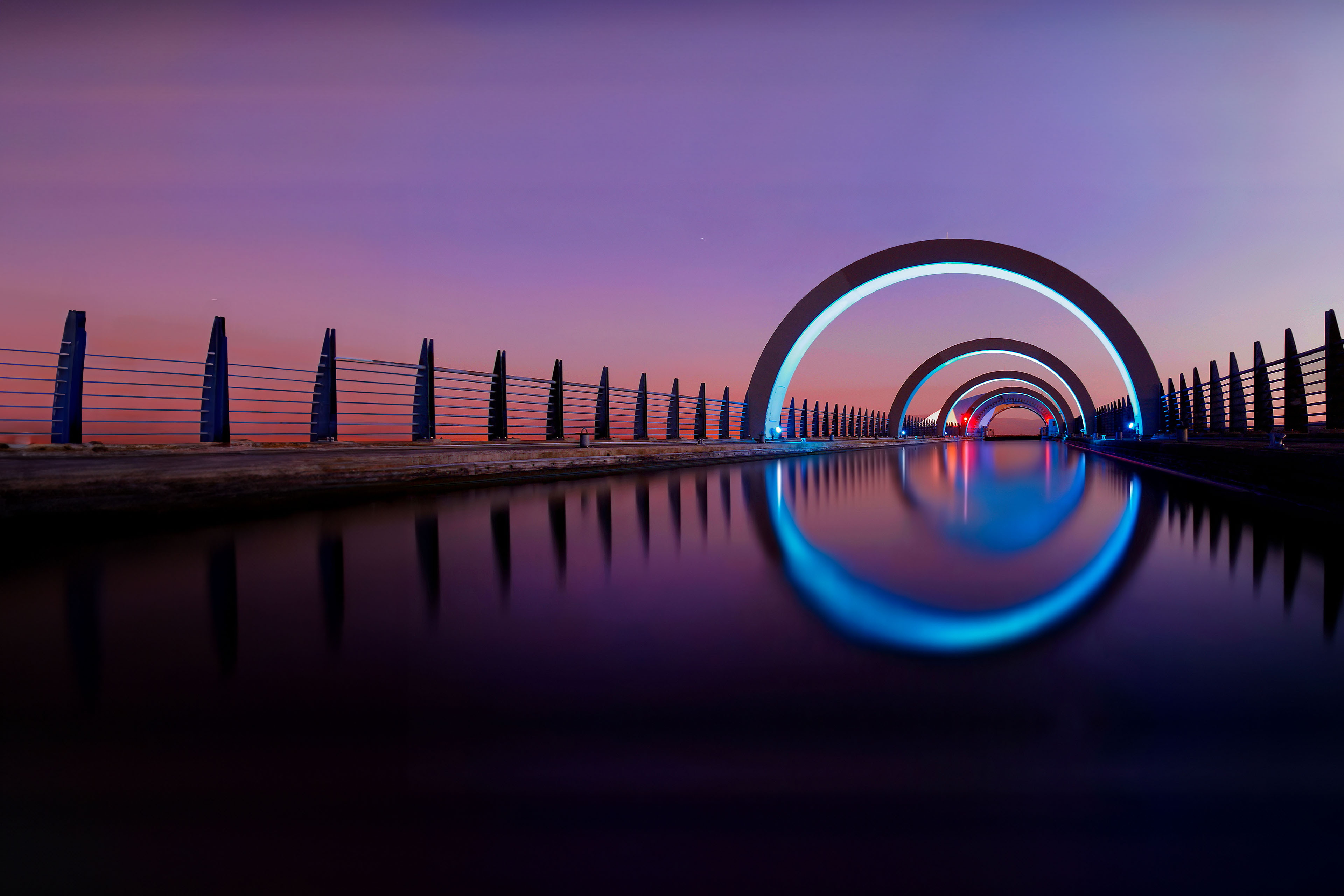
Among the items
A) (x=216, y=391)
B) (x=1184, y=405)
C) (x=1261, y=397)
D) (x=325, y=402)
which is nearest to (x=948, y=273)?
(x=1184, y=405)

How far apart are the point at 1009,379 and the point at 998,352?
8.84 meters

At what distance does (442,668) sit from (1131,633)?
1.50 metres

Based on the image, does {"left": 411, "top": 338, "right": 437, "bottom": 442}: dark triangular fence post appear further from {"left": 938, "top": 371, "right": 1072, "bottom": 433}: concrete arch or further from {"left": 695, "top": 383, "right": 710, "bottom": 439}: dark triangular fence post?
{"left": 938, "top": 371, "right": 1072, "bottom": 433}: concrete arch

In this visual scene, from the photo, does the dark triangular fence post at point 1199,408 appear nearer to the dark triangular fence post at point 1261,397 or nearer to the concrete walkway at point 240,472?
the dark triangular fence post at point 1261,397

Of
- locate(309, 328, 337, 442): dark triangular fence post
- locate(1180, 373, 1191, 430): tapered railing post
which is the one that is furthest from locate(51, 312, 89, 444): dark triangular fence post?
locate(1180, 373, 1191, 430): tapered railing post

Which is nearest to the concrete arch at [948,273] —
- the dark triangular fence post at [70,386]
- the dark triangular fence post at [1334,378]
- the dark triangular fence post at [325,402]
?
the dark triangular fence post at [1334,378]

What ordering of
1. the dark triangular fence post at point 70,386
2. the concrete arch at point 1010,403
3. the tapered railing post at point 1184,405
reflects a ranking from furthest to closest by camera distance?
the concrete arch at point 1010,403 → the tapered railing post at point 1184,405 → the dark triangular fence post at point 70,386

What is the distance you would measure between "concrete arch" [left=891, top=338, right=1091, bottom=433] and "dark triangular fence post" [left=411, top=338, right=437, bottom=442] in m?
28.9

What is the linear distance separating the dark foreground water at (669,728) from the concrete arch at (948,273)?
50.7ft

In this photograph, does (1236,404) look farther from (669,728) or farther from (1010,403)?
(1010,403)

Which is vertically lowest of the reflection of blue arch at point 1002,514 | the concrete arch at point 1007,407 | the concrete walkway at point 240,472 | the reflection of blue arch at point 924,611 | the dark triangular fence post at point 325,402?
the reflection of blue arch at point 1002,514

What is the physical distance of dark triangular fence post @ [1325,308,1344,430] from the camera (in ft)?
24.4

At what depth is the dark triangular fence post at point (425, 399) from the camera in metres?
7.22

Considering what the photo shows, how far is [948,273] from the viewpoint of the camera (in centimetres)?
Result: 1758
